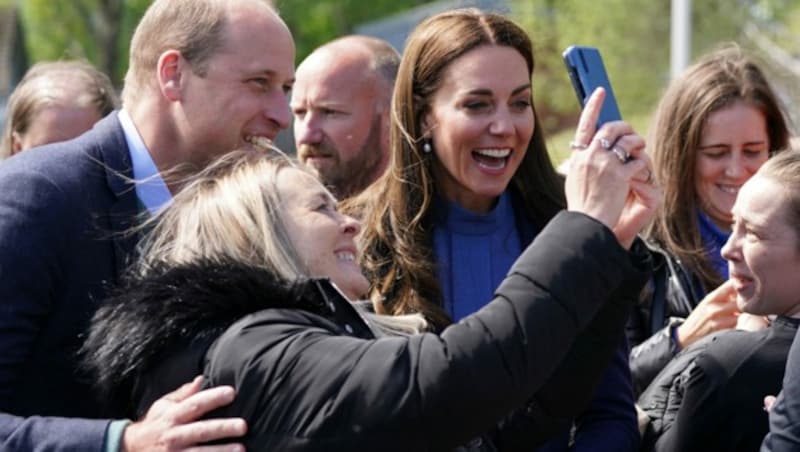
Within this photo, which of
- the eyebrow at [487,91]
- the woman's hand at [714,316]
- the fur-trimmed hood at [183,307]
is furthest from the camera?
the woman's hand at [714,316]

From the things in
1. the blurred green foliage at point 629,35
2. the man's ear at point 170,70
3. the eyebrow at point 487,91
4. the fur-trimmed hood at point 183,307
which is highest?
the man's ear at point 170,70

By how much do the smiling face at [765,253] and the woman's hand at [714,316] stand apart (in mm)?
498

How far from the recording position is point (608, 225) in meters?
2.77

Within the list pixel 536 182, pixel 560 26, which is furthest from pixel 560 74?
pixel 536 182

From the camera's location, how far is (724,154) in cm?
499

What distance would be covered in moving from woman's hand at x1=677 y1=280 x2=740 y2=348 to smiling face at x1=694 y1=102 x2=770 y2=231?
75 cm

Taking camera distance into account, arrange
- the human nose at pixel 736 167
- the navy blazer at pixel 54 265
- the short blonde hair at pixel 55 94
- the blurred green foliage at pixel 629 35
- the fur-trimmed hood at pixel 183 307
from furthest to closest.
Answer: the blurred green foliage at pixel 629 35
the short blonde hair at pixel 55 94
the human nose at pixel 736 167
the navy blazer at pixel 54 265
the fur-trimmed hood at pixel 183 307

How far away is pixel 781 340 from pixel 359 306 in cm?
107

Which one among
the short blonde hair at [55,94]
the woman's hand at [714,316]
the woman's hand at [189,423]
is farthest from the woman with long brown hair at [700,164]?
the short blonde hair at [55,94]

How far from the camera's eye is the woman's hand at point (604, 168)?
2.80 meters

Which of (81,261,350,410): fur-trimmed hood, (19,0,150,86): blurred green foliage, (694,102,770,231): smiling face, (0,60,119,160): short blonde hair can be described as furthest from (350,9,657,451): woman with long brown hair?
(19,0,150,86): blurred green foliage

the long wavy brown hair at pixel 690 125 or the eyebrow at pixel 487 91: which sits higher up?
the eyebrow at pixel 487 91

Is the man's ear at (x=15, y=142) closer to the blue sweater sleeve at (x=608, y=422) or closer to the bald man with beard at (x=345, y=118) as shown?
the bald man with beard at (x=345, y=118)

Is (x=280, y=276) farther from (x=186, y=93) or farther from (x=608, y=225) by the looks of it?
(x=186, y=93)
